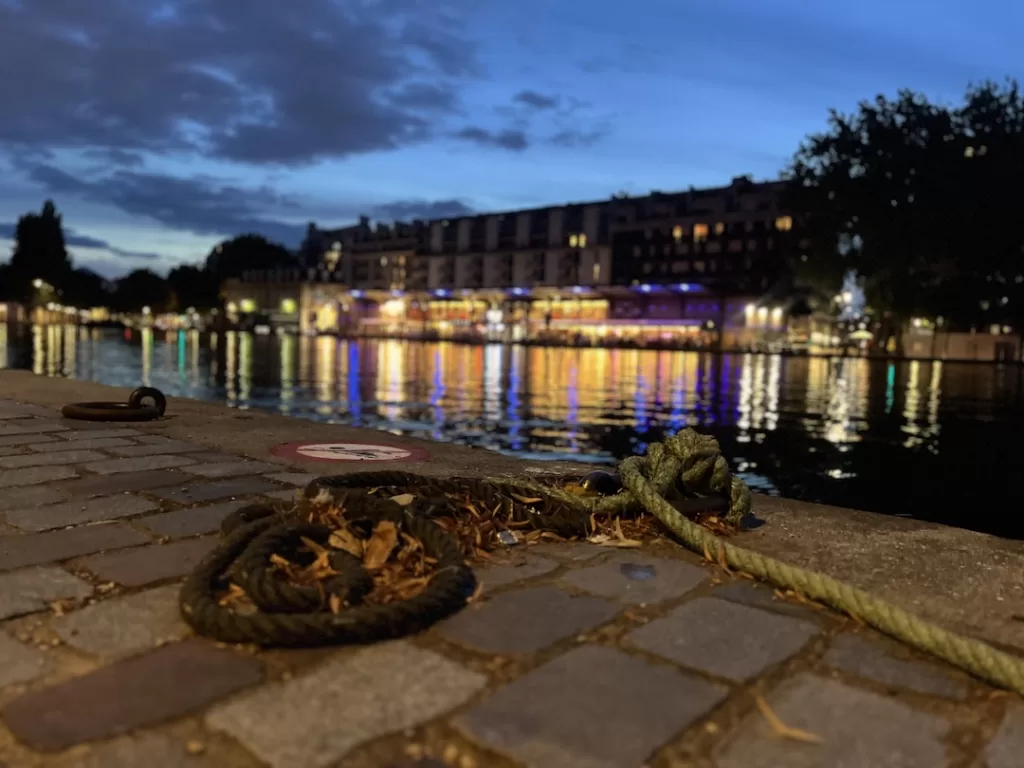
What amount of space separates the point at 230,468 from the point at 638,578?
2920 millimetres

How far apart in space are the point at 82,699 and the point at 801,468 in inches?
345

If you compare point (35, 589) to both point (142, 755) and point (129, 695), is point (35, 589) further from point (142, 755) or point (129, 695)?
point (142, 755)

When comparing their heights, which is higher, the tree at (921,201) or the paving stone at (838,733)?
the tree at (921,201)

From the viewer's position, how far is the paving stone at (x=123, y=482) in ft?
13.9

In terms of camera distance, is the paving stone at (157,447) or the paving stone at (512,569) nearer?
the paving stone at (512,569)

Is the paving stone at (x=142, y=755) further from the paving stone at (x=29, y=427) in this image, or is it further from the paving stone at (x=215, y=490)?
the paving stone at (x=29, y=427)

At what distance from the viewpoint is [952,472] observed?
31.3 feet

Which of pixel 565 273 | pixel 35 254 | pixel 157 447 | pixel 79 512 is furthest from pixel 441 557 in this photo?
pixel 35 254

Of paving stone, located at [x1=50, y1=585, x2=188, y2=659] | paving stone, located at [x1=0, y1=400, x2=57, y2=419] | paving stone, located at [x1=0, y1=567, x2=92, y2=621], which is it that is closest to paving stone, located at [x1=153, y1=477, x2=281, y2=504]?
paving stone, located at [x1=0, y1=567, x2=92, y2=621]

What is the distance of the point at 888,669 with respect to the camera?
2.36 metres

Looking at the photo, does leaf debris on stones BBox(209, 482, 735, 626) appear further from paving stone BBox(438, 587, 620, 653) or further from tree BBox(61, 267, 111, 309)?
tree BBox(61, 267, 111, 309)

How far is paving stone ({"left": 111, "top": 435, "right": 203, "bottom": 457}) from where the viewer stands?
553cm

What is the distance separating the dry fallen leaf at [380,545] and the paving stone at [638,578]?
0.64 m

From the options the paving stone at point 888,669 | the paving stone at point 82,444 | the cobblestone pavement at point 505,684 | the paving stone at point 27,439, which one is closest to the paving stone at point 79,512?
the cobblestone pavement at point 505,684
